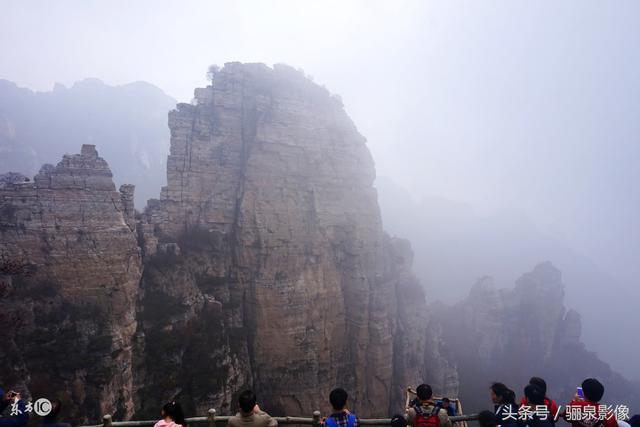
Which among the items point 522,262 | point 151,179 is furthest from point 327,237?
point 522,262

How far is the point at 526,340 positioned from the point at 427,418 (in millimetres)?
52733

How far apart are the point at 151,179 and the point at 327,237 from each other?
58.1 m

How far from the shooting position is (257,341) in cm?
2431

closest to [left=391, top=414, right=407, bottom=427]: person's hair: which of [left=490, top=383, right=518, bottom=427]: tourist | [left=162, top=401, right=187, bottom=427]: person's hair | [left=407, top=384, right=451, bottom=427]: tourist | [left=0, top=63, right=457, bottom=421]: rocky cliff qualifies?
[left=407, top=384, right=451, bottom=427]: tourist

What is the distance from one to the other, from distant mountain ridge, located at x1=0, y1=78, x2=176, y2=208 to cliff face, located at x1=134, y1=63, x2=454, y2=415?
47463 mm

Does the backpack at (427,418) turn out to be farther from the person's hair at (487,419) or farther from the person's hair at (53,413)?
the person's hair at (53,413)

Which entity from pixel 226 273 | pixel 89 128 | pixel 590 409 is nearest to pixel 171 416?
pixel 590 409

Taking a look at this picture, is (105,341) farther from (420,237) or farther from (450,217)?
(450,217)

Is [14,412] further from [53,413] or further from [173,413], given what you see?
[173,413]

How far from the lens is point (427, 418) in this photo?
667cm

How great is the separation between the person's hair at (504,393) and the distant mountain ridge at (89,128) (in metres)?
68.8

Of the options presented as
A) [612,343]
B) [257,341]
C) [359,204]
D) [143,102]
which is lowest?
[612,343]

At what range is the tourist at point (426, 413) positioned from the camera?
6.65 meters

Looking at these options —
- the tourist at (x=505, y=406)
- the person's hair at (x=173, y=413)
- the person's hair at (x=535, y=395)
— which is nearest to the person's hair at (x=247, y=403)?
the person's hair at (x=173, y=413)
